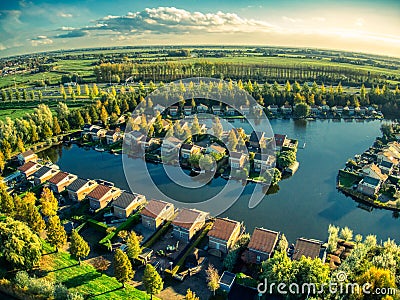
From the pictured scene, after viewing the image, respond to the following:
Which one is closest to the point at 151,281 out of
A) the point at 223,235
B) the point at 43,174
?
the point at 223,235

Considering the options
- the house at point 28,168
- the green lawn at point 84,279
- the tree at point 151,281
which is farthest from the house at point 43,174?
the tree at point 151,281

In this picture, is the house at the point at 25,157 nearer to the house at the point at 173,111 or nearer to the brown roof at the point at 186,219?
the brown roof at the point at 186,219

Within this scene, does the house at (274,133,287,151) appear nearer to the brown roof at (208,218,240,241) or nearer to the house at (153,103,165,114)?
the brown roof at (208,218,240,241)

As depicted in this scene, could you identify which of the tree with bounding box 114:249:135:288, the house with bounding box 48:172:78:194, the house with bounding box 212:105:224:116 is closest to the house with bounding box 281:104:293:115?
the house with bounding box 212:105:224:116

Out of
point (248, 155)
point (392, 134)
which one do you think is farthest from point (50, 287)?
point (392, 134)

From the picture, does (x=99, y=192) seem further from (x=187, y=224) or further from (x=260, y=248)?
(x=260, y=248)
